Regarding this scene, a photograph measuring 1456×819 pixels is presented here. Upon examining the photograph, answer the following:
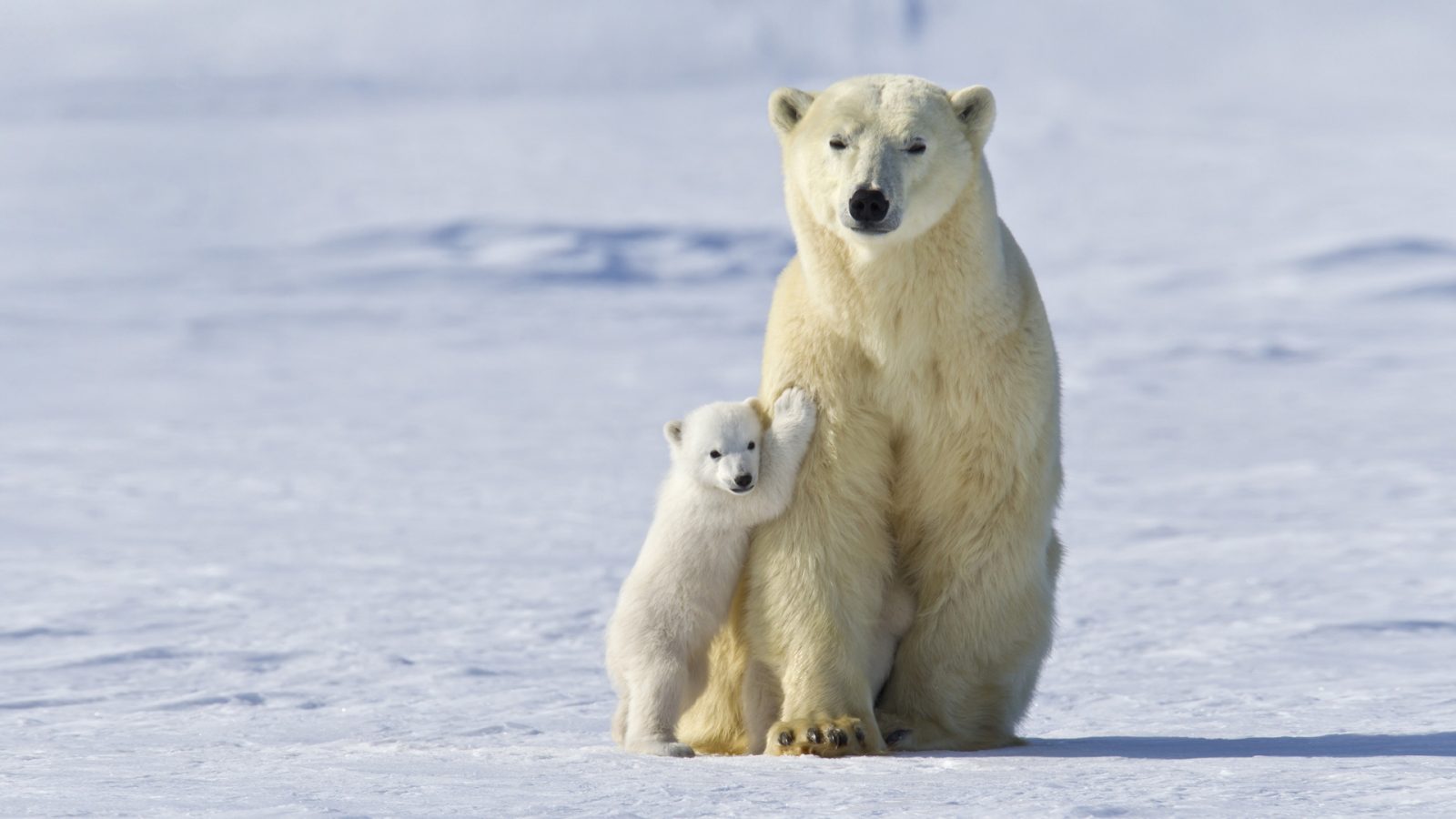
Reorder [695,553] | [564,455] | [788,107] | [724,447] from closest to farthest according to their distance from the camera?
[724,447] → [695,553] → [788,107] → [564,455]

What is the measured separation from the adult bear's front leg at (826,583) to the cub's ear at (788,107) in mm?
721

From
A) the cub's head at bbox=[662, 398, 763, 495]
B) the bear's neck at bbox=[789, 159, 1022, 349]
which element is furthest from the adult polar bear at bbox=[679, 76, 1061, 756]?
the cub's head at bbox=[662, 398, 763, 495]

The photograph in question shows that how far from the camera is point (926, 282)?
409 cm

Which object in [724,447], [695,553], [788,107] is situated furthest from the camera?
[788,107]

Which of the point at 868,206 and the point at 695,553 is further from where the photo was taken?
the point at 695,553

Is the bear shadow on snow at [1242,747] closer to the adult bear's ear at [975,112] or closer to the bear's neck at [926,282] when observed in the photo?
the bear's neck at [926,282]

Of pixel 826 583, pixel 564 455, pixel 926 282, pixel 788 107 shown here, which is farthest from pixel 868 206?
pixel 564 455

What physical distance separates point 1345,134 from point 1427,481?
2654 centimetres

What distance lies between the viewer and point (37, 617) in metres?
7.96

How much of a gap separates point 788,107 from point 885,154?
20.2 inches

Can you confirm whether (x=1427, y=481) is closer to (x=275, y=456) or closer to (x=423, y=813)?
(x=275, y=456)

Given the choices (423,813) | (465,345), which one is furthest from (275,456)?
(423,813)

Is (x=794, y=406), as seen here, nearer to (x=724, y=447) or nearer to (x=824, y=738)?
(x=724, y=447)

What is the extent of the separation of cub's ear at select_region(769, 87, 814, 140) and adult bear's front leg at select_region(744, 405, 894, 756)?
2.37 feet
